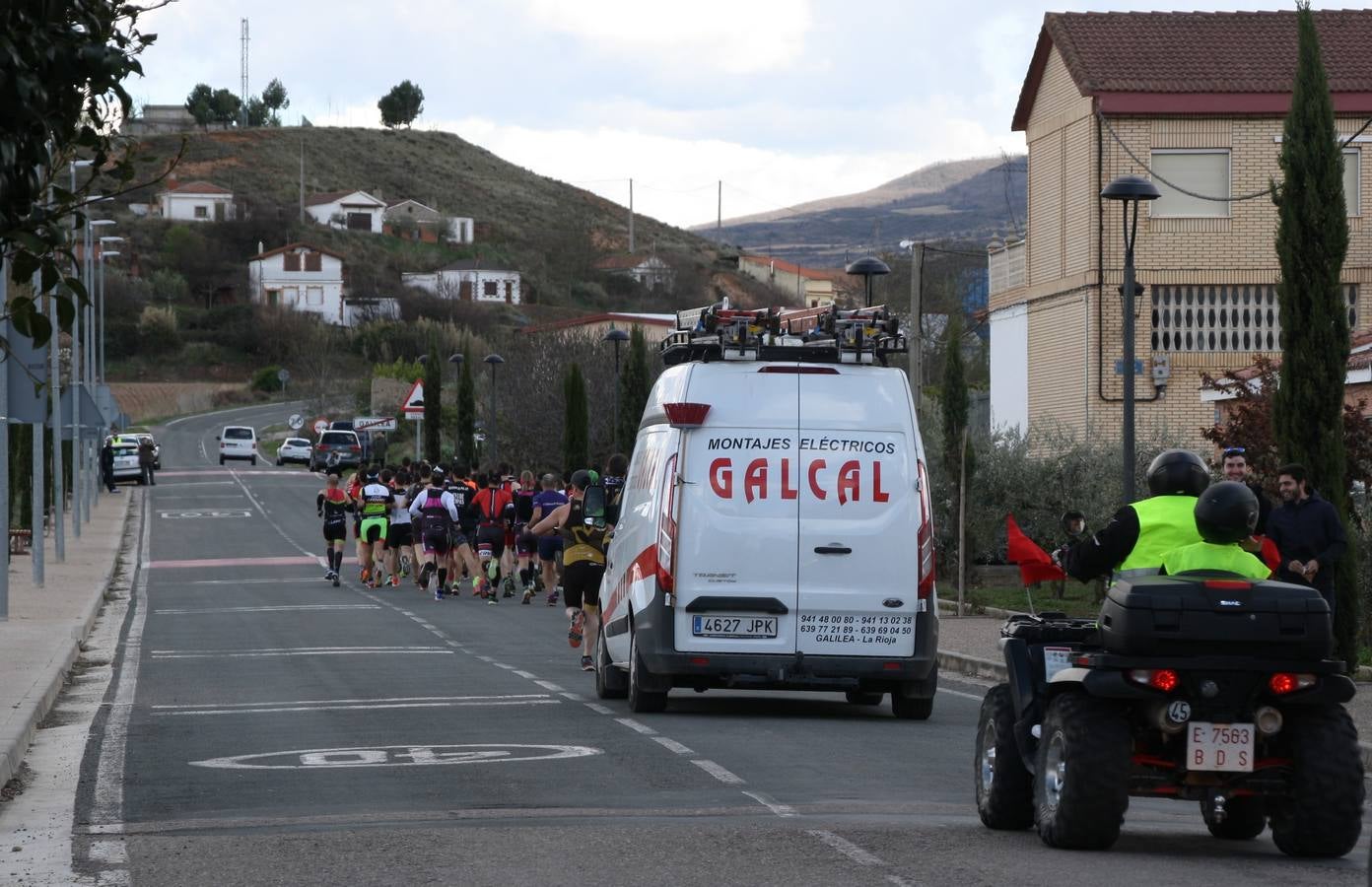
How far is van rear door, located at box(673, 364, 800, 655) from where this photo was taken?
14680 millimetres

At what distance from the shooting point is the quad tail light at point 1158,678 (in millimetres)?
8688

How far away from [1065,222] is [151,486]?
136 ft

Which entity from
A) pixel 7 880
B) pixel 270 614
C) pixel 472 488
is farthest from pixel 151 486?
pixel 7 880

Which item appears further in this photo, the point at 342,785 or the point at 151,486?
the point at 151,486

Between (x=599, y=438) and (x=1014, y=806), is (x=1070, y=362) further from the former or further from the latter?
(x=1014, y=806)

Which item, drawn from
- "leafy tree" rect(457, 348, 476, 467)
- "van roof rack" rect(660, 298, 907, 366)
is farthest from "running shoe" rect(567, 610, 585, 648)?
"leafy tree" rect(457, 348, 476, 467)

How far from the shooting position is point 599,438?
60250 millimetres

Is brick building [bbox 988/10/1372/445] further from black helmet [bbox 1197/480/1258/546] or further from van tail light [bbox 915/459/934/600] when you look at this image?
black helmet [bbox 1197/480/1258/546]

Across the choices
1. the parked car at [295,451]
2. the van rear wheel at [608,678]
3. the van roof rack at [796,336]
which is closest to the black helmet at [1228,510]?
the van roof rack at [796,336]

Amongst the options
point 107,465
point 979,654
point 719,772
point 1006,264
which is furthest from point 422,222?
point 719,772

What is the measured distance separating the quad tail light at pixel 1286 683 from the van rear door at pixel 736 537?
625 cm

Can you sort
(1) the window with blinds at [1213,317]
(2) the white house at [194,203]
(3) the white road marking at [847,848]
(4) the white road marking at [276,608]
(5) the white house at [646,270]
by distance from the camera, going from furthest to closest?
1. (2) the white house at [194,203]
2. (5) the white house at [646,270]
3. (1) the window with blinds at [1213,317]
4. (4) the white road marking at [276,608]
5. (3) the white road marking at [847,848]

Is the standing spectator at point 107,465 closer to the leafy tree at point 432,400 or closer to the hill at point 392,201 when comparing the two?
the leafy tree at point 432,400

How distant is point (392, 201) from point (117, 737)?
7015 inches
